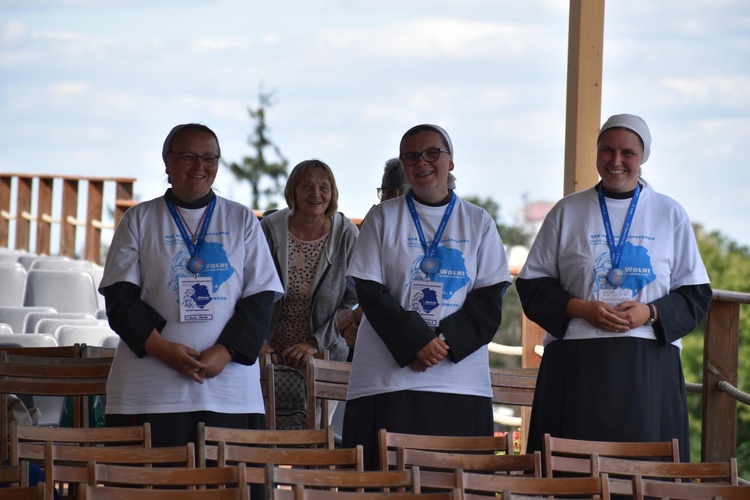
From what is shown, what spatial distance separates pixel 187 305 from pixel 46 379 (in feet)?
2.52

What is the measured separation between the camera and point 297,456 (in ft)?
10.3

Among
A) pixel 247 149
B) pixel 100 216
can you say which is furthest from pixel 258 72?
pixel 100 216

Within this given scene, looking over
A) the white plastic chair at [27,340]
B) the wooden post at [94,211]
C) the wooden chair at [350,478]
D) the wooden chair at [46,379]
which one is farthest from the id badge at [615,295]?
the wooden post at [94,211]

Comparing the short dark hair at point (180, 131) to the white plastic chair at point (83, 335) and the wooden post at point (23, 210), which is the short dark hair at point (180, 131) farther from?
the wooden post at point (23, 210)

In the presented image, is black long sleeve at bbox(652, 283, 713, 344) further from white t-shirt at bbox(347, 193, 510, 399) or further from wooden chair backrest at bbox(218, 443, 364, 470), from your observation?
wooden chair backrest at bbox(218, 443, 364, 470)

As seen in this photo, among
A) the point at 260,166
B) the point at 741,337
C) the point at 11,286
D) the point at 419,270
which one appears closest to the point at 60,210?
the point at 11,286

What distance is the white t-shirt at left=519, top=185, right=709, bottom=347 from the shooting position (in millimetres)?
3664

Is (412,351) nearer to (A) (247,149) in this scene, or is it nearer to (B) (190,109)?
(A) (247,149)

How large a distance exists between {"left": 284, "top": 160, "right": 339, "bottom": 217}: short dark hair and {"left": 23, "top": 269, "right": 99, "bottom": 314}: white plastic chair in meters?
3.55

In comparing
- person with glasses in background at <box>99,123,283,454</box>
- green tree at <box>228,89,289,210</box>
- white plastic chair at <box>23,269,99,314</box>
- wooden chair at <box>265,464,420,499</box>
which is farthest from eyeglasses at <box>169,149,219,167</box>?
green tree at <box>228,89,289,210</box>

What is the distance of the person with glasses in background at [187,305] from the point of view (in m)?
3.59

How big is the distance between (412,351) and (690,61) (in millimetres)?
37823

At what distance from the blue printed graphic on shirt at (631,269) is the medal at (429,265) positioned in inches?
20.0

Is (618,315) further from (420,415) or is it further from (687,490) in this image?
(687,490)
